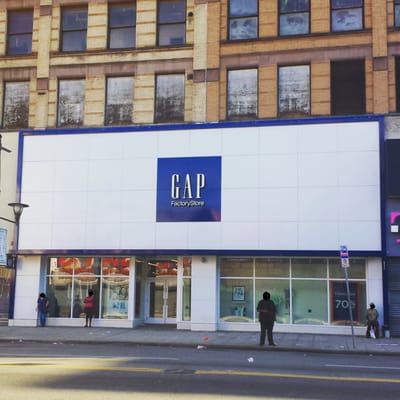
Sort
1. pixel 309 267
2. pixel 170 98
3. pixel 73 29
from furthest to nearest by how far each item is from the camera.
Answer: pixel 73 29, pixel 170 98, pixel 309 267

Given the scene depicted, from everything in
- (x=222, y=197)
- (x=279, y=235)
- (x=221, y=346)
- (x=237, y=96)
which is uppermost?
(x=237, y=96)

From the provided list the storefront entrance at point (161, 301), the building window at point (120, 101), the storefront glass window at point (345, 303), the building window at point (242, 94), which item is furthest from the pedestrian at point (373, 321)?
the building window at point (120, 101)

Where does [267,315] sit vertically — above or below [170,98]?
below

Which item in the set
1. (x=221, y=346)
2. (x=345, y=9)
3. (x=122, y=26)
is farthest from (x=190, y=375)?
(x=122, y=26)

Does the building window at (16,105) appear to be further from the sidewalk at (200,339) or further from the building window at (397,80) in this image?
the building window at (397,80)

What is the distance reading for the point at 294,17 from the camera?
2567 cm

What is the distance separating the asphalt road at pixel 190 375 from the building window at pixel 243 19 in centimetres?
1487

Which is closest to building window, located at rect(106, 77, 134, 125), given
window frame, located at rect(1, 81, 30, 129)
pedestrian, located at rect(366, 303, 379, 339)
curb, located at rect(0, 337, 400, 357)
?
window frame, located at rect(1, 81, 30, 129)

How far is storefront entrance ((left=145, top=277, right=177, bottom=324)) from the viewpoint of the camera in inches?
1044

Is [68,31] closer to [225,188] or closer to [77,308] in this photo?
[225,188]

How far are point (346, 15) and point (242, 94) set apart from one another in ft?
18.0

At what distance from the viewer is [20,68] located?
28234 mm

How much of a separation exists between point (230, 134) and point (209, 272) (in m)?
5.87

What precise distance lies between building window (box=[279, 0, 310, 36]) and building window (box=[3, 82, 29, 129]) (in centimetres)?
1236
